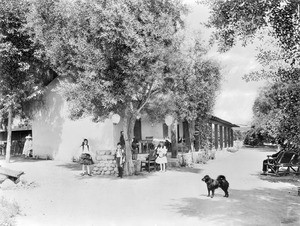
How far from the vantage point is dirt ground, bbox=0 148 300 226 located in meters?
8.15

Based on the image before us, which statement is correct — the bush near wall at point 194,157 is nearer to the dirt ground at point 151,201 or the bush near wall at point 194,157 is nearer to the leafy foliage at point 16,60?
the dirt ground at point 151,201

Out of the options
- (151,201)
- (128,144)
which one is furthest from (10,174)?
(128,144)

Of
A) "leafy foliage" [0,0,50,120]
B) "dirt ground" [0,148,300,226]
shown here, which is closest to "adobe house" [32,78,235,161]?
"leafy foliage" [0,0,50,120]

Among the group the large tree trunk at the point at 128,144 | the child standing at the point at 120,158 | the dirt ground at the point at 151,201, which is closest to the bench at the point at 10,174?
the dirt ground at the point at 151,201

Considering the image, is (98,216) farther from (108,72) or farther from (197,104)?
(197,104)

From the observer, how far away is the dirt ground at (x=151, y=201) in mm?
8148

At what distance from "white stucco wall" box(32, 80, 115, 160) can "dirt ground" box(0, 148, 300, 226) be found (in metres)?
4.52

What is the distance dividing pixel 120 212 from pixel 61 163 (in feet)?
43.7

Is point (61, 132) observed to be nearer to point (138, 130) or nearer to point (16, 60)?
point (138, 130)

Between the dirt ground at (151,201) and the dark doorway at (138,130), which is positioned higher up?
the dark doorway at (138,130)

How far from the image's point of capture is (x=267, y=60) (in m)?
10.7

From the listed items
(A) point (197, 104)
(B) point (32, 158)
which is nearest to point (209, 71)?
(A) point (197, 104)

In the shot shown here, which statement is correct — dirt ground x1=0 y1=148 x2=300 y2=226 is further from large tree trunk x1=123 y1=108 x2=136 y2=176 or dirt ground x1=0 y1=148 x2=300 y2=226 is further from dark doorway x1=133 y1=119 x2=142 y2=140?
dark doorway x1=133 y1=119 x2=142 y2=140

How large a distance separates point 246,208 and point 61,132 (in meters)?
15.8
